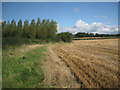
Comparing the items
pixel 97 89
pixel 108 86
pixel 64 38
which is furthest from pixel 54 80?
pixel 64 38

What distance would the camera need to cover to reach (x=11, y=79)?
4340 mm

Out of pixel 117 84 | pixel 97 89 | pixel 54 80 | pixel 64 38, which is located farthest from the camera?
pixel 64 38

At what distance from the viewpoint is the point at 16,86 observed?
3855mm

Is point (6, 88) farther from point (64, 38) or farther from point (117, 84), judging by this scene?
point (64, 38)

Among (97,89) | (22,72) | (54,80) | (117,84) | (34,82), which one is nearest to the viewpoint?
(97,89)

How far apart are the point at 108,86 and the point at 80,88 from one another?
1.01 meters

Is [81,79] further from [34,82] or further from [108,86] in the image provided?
[34,82]

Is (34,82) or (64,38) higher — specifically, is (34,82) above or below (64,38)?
below

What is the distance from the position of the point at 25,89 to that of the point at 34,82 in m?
0.53

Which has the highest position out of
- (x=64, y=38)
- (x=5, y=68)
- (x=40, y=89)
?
(x=64, y=38)

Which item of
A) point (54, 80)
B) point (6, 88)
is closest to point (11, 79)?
point (6, 88)

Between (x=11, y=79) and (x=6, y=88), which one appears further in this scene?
(x=11, y=79)

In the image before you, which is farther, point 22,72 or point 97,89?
point 22,72

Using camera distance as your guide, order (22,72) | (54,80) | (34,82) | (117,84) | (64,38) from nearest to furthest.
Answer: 1. (117,84)
2. (34,82)
3. (54,80)
4. (22,72)
5. (64,38)
